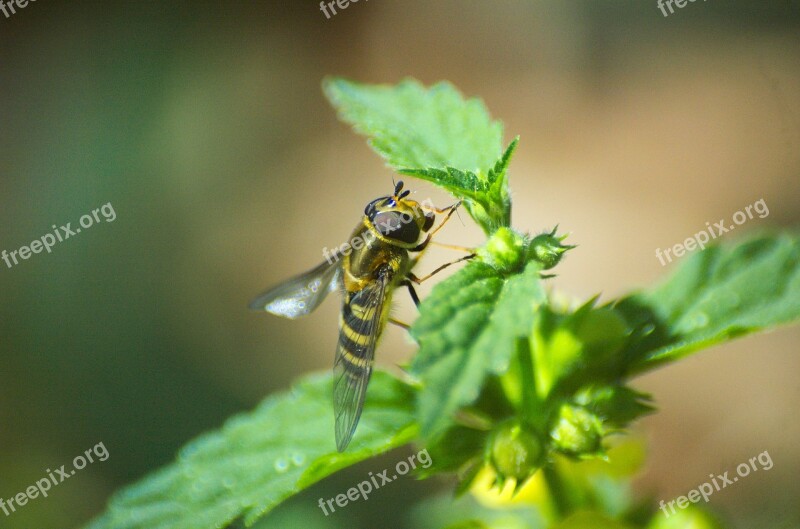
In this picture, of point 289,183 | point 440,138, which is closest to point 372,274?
point 440,138

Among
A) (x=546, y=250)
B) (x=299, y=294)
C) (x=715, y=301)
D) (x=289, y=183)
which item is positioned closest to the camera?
(x=546, y=250)

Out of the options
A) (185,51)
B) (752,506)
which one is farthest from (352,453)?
(185,51)

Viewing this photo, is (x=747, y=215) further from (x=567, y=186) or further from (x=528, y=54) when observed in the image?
(x=528, y=54)

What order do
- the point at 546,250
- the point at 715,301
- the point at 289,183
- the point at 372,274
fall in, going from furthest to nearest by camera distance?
1. the point at 289,183
2. the point at 372,274
3. the point at 715,301
4. the point at 546,250

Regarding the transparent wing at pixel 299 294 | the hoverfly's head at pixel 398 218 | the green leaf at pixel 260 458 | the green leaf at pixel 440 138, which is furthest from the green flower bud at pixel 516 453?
the transparent wing at pixel 299 294

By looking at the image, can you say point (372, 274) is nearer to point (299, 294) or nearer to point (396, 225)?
point (396, 225)

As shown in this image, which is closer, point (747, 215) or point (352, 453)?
point (352, 453)

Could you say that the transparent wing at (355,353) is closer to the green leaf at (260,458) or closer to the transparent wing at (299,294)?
the green leaf at (260,458)
